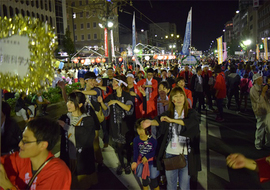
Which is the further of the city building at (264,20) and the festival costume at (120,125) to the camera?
the city building at (264,20)

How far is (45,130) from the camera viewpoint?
2.29 metres

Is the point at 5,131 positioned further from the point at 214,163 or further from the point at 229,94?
the point at 229,94

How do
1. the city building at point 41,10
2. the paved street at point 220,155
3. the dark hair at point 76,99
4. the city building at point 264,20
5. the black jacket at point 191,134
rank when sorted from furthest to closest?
1. the city building at point 264,20
2. the city building at point 41,10
3. the paved street at point 220,155
4. the dark hair at point 76,99
5. the black jacket at point 191,134

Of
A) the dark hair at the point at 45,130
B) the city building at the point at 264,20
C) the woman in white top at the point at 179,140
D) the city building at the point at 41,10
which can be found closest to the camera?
the dark hair at the point at 45,130

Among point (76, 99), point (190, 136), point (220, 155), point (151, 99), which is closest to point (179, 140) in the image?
point (190, 136)

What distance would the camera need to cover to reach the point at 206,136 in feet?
24.4

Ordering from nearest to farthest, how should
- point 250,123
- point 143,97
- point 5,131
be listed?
1. point 5,131
2. point 143,97
3. point 250,123

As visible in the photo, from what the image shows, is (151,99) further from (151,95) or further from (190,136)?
(190,136)

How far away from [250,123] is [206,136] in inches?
92.7

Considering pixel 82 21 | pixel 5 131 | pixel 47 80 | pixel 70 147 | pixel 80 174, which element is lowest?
pixel 80 174

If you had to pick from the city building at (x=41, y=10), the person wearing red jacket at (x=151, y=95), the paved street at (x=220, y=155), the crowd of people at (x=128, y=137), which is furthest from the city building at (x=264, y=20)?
the crowd of people at (x=128, y=137)

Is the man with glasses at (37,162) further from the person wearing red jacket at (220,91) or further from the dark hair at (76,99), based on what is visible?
the person wearing red jacket at (220,91)

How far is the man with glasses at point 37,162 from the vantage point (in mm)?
2129

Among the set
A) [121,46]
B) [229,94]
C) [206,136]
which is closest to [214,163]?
[206,136]
